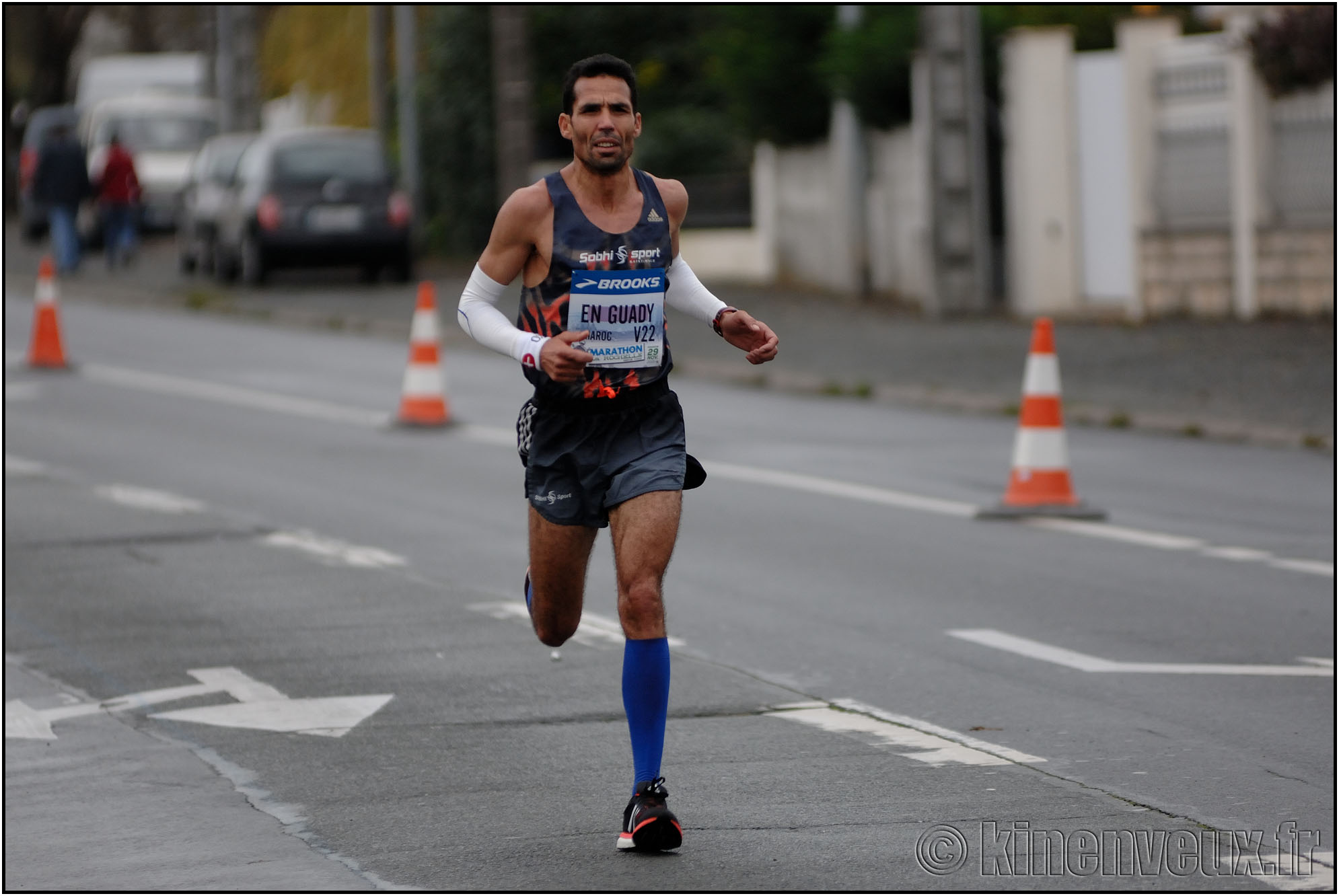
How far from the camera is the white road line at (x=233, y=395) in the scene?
16125mm

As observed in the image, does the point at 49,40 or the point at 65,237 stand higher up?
the point at 49,40

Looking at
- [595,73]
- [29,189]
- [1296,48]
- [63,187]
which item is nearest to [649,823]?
[595,73]

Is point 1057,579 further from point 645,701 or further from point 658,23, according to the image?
point 658,23

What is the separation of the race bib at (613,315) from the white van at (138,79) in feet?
155

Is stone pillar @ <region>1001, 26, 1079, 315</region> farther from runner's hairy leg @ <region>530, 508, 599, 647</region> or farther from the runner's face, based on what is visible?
the runner's face

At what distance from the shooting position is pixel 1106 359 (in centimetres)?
1847

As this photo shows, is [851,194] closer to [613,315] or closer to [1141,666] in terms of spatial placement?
[1141,666]

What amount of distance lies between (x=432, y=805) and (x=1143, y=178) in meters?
17.0

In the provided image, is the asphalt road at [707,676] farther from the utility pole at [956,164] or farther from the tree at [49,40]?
the tree at [49,40]

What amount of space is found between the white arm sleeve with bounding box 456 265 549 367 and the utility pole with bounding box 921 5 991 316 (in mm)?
16405

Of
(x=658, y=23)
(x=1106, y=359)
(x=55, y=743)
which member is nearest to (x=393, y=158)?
(x=658, y=23)

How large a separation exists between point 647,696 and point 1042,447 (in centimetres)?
625

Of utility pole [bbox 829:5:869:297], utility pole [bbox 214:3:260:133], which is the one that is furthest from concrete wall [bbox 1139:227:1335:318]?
utility pole [bbox 214:3:260:133]

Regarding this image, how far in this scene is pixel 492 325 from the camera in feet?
19.2
